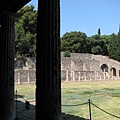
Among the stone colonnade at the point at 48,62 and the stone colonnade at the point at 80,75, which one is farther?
the stone colonnade at the point at 80,75

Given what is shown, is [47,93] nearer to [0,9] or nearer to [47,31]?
[47,31]

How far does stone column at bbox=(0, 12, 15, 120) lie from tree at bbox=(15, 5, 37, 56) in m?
31.3

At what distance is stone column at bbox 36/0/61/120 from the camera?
3205mm

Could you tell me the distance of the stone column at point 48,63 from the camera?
3205 mm

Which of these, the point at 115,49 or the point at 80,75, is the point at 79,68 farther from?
the point at 115,49

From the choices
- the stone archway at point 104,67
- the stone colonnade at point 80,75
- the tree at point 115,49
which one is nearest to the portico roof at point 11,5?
the stone colonnade at point 80,75

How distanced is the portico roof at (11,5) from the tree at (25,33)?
3118cm

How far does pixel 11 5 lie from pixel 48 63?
2787 millimetres

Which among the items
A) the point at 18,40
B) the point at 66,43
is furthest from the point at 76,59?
the point at 18,40

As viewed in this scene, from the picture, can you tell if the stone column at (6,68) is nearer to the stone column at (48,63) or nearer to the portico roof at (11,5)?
the portico roof at (11,5)

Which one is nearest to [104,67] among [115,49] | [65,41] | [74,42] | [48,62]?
[115,49]

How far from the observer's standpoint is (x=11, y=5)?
Answer: 5.43m

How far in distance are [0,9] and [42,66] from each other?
3043mm

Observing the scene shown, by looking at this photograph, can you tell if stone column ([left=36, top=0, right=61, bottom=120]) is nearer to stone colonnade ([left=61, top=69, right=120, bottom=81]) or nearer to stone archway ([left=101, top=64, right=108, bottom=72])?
stone colonnade ([left=61, top=69, right=120, bottom=81])
